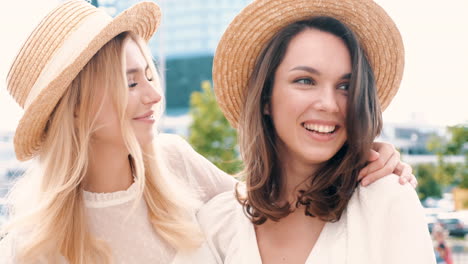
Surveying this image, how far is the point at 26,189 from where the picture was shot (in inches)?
89.3

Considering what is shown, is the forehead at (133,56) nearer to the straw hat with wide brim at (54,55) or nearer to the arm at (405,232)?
the straw hat with wide brim at (54,55)

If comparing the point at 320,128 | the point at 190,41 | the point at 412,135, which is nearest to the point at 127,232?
the point at 320,128

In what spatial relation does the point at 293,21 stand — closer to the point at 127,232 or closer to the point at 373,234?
the point at 373,234

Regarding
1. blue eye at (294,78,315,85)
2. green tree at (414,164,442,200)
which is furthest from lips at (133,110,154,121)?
green tree at (414,164,442,200)

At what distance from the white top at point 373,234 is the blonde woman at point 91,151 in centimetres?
23

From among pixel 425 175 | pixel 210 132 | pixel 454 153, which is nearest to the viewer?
pixel 210 132

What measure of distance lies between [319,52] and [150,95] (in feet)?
2.53

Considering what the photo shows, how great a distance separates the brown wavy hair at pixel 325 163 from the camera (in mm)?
1832

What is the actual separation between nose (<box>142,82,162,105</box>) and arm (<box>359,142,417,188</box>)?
36.5 inches

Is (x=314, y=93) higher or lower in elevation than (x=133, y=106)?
higher

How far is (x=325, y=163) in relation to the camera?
206 centimetres

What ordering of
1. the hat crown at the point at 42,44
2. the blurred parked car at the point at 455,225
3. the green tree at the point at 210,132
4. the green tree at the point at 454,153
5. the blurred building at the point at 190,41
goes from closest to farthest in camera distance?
1. the hat crown at the point at 42,44
2. the green tree at the point at 210,132
3. the green tree at the point at 454,153
4. the blurred parked car at the point at 455,225
5. the blurred building at the point at 190,41

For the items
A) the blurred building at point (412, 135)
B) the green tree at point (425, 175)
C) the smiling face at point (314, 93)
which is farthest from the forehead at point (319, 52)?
the blurred building at point (412, 135)

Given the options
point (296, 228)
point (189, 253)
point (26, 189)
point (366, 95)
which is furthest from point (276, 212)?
point (26, 189)
